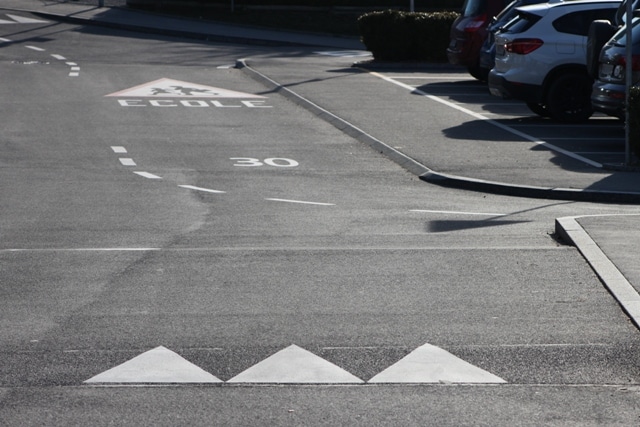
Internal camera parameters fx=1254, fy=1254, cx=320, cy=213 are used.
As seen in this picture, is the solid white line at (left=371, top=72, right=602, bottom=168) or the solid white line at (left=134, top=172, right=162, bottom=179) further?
the solid white line at (left=371, top=72, right=602, bottom=168)

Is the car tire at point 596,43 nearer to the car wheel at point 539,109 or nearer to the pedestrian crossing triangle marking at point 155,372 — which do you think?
the car wheel at point 539,109

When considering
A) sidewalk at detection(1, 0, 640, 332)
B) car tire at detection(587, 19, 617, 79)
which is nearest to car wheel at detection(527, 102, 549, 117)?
sidewalk at detection(1, 0, 640, 332)

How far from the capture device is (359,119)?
2072cm

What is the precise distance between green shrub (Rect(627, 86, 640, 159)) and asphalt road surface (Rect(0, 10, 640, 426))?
2298mm

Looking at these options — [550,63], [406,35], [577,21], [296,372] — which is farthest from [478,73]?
[296,372]

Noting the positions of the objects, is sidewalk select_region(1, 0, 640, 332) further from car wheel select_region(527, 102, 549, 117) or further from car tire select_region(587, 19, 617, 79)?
car wheel select_region(527, 102, 549, 117)

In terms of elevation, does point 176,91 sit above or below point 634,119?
below

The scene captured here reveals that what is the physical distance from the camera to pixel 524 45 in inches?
802

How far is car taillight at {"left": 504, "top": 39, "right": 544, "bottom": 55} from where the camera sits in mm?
20297

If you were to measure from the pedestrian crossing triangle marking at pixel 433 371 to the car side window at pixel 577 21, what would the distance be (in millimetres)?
14574

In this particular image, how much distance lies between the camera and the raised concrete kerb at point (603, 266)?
7.71 m

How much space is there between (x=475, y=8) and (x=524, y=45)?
275 inches

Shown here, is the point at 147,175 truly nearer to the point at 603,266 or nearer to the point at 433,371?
the point at 603,266

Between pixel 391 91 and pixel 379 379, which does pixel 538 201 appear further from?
pixel 391 91
